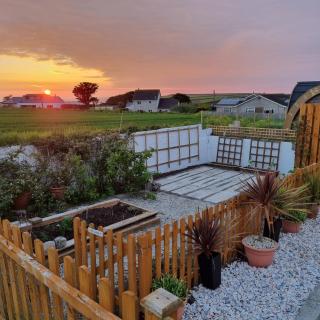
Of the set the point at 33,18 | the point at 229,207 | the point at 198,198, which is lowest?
the point at 198,198

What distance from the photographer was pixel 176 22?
8.40 m

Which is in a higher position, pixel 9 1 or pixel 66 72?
pixel 9 1

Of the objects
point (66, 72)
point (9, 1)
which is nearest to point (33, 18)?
point (9, 1)

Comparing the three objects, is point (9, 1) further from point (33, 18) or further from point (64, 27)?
point (64, 27)

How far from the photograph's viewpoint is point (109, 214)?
5348mm

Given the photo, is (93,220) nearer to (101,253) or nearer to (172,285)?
(101,253)

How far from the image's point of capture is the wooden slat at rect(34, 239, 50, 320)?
1.92 meters

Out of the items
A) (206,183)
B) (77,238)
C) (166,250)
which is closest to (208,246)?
(166,250)

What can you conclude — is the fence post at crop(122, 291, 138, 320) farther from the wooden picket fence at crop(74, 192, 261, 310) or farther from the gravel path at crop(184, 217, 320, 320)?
the gravel path at crop(184, 217, 320, 320)

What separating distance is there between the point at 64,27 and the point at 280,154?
788 cm

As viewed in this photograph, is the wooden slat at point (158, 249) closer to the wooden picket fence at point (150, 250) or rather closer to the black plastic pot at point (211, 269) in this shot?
the wooden picket fence at point (150, 250)

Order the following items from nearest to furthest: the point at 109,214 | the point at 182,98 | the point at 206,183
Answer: the point at 109,214
the point at 206,183
the point at 182,98

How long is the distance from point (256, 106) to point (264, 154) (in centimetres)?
2853

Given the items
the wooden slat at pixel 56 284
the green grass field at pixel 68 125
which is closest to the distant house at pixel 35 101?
the green grass field at pixel 68 125
